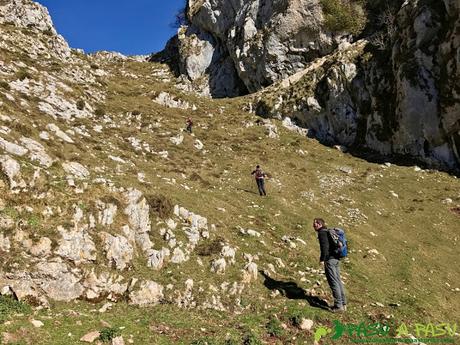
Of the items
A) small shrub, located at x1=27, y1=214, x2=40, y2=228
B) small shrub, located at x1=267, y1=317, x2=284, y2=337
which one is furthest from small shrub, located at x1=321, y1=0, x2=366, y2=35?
small shrub, located at x1=27, y1=214, x2=40, y2=228

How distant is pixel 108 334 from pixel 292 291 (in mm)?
7301

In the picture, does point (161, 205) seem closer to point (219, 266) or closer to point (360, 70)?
point (219, 266)

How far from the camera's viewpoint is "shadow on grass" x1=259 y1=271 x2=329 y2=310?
14086mm

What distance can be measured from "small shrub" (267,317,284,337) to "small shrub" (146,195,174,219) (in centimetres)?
701

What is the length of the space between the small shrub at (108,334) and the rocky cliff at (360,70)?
34.8 metres

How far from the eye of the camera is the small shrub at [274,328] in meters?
11.8

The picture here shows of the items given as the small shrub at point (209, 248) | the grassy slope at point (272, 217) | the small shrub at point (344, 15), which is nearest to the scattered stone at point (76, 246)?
the grassy slope at point (272, 217)

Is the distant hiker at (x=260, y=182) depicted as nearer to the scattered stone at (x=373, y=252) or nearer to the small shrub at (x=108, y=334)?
the scattered stone at (x=373, y=252)

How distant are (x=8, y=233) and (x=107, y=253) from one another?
3.22 metres

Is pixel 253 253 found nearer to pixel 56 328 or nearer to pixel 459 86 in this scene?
pixel 56 328

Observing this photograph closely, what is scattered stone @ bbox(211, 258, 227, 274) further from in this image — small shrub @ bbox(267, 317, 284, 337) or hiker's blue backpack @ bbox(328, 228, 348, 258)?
hiker's blue backpack @ bbox(328, 228, 348, 258)

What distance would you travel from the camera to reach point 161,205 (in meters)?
17.5

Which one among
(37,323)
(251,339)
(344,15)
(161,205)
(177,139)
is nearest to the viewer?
(37,323)

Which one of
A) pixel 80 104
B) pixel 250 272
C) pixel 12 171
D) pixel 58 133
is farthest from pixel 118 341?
pixel 80 104
